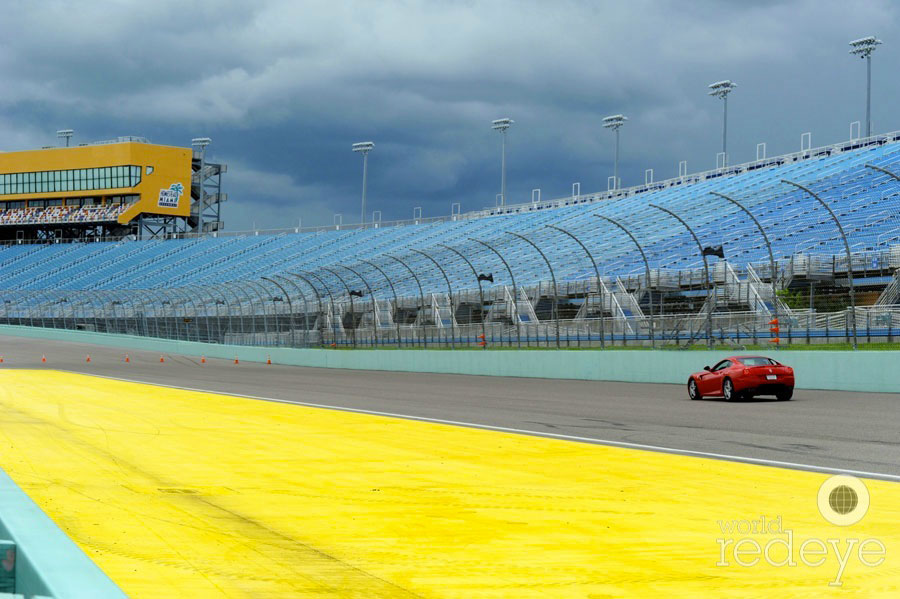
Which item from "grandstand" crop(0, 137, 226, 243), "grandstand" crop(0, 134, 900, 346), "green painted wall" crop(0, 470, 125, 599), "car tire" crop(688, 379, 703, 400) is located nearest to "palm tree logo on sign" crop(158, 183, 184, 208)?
"grandstand" crop(0, 137, 226, 243)

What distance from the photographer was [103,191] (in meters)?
101

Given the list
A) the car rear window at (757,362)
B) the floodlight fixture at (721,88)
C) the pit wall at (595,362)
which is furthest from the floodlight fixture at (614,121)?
the car rear window at (757,362)

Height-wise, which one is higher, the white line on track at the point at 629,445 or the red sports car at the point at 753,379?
the red sports car at the point at 753,379

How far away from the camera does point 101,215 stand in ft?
330

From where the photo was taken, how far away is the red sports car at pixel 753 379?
789 inches

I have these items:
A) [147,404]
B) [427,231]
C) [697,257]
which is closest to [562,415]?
[147,404]

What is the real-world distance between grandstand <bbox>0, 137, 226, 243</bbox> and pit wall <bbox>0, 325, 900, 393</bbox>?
5198cm

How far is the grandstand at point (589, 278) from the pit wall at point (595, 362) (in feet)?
2.38

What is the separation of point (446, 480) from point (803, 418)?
334 inches

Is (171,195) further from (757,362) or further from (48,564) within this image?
(48,564)

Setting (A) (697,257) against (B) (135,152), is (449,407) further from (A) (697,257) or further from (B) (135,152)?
(B) (135,152)

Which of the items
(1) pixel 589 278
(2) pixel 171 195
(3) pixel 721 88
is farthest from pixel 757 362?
(2) pixel 171 195

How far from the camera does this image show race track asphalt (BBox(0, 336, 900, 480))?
37.1 feet

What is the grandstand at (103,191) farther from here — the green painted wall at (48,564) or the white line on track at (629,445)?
the green painted wall at (48,564)
